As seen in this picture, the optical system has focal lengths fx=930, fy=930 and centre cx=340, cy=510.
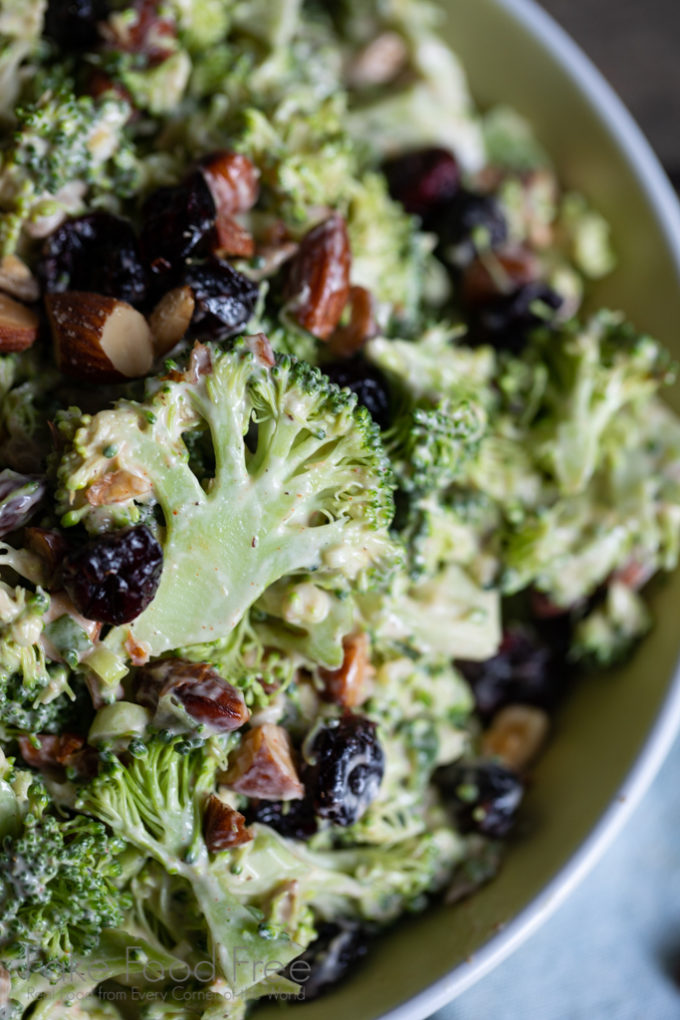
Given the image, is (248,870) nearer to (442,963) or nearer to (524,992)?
(442,963)

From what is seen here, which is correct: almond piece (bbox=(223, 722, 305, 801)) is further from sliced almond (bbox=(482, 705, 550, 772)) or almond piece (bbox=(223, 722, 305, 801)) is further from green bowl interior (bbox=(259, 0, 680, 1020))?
sliced almond (bbox=(482, 705, 550, 772))

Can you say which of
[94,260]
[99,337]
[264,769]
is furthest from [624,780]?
[94,260]

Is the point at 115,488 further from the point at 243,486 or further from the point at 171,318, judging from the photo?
the point at 171,318

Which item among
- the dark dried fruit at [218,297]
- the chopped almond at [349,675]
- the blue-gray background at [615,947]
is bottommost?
the blue-gray background at [615,947]

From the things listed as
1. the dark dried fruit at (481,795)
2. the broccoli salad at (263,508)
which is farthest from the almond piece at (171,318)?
the dark dried fruit at (481,795)

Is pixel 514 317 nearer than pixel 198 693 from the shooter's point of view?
No

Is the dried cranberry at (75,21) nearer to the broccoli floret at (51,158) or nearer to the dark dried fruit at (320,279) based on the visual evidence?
the broccoli floret at (51,158)
